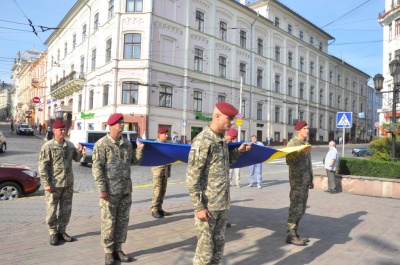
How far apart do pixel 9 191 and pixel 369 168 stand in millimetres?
10927

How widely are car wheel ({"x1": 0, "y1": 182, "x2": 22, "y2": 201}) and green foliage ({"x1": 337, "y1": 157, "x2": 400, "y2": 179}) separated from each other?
10306mm

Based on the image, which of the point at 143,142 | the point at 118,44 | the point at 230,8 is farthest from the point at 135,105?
the point at 143,142

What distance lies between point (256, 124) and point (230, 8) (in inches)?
546

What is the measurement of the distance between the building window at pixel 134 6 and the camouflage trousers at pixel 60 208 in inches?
1080

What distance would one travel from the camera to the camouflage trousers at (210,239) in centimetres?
341

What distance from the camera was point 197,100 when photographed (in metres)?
33.6

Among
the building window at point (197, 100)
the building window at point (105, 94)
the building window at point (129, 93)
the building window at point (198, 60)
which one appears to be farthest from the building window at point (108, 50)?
the building window at point (197, 100)

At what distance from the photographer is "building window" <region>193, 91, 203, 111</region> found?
33281 millimetres

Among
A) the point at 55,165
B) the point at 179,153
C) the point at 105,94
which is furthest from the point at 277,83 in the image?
the point at 55,165

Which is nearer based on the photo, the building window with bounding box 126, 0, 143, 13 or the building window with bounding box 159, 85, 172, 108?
the building window with bounding box 126, 0, 143, 13

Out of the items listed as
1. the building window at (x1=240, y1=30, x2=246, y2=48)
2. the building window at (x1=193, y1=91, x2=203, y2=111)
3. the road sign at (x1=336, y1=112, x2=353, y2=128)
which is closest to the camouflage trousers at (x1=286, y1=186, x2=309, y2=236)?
the road sign at (x1=336, y1=112, x2=353, y2=128)

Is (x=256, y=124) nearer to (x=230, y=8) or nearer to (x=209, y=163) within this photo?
(x=230, y=8)

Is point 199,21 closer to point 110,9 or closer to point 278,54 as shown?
point 110,9

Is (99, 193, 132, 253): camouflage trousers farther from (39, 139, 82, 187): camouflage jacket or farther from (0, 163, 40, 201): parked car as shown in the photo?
(0, 163, 40, 201): parked car
